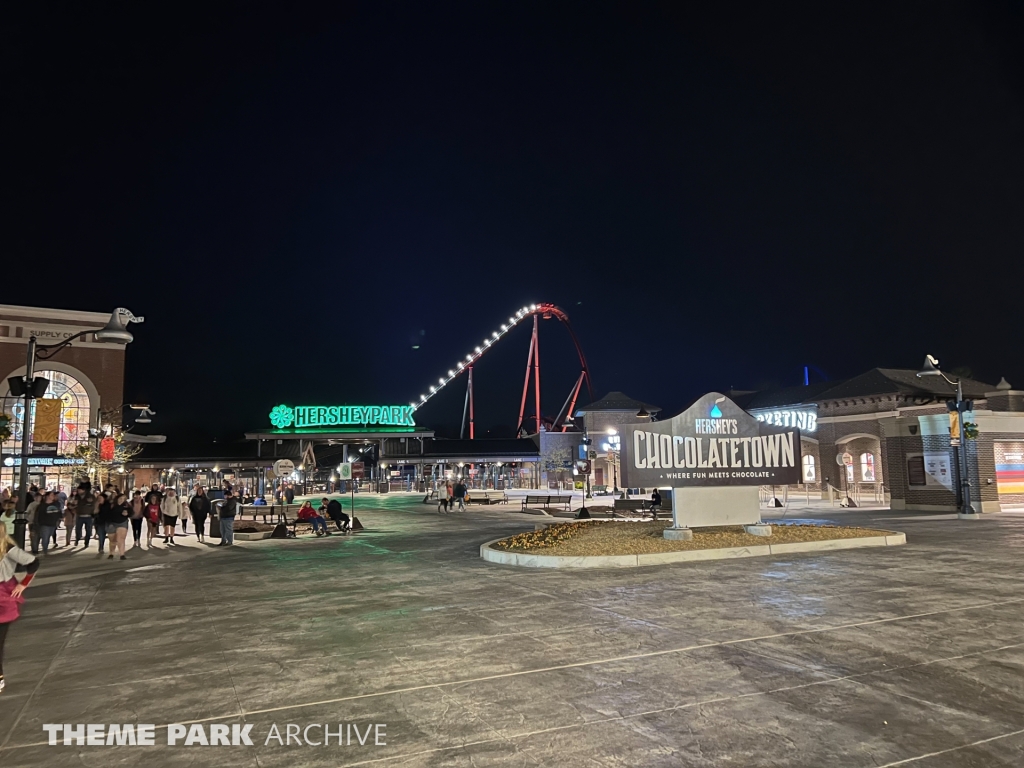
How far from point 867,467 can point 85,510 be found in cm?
4196

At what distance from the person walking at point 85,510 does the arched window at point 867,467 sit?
41456mm

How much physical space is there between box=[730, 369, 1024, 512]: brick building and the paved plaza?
2015 cm

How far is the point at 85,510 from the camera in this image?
59.8ft

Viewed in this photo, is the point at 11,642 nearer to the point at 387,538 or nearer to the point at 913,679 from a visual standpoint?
the point at 913,679

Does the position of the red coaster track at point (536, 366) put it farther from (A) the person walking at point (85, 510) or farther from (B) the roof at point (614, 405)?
(A) the person walking at point (85, 510)

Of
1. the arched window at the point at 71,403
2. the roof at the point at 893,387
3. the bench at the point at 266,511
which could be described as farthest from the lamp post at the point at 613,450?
the arched window at the point at 71,403

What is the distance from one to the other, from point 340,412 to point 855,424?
135 feet

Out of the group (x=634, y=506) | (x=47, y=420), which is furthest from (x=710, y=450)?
(x=47, y=420)

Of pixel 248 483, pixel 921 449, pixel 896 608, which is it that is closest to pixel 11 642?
pixel 896 608

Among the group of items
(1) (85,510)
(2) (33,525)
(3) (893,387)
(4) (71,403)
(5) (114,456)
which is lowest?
(2) (33,525)

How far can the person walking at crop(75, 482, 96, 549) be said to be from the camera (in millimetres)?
18250

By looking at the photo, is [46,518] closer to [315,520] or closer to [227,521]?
[227,521]

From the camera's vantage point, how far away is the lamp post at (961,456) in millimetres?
25391

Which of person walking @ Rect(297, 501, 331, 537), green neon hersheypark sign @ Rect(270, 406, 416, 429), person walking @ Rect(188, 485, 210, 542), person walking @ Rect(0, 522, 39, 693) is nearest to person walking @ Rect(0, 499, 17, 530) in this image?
person walking @ Rect(188, 485, 210, 542)
